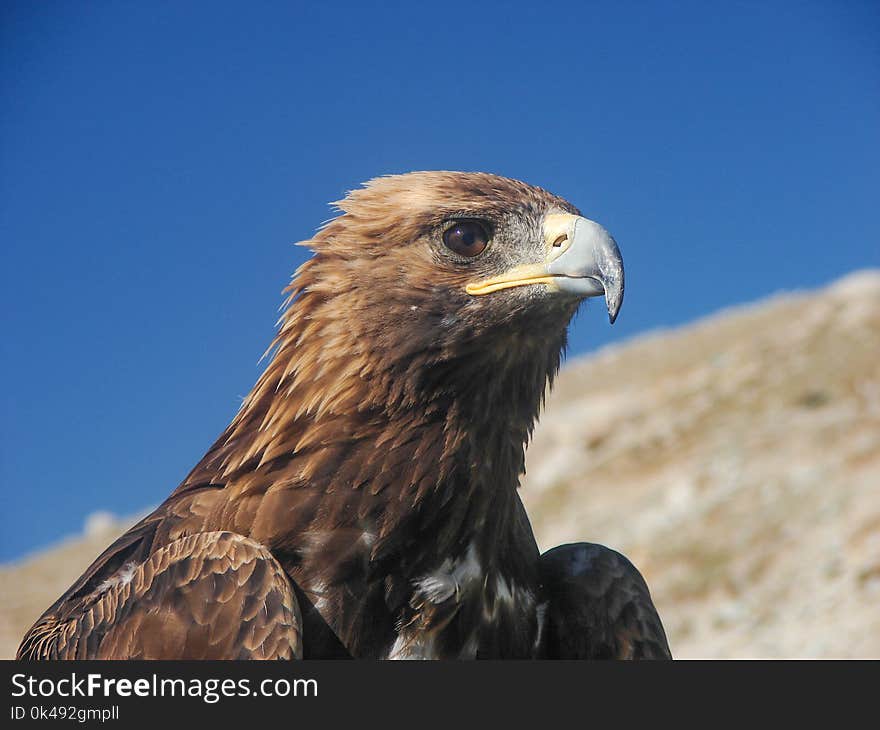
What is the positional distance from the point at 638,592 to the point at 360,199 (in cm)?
243

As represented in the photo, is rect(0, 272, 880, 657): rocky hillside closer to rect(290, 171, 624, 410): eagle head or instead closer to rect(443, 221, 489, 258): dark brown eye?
rect(290, 171, 624, 410): eagle head

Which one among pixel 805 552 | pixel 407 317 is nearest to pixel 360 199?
pixel 407 317

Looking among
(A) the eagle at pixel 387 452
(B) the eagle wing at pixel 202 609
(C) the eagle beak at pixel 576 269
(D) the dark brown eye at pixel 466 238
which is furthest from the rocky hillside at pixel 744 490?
(B) the eagle wing at pixel 202 609

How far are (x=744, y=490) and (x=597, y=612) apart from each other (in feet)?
48.9

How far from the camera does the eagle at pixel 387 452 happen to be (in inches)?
171

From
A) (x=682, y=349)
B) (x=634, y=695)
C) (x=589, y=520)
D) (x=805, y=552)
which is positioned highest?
(x=682, y=349)

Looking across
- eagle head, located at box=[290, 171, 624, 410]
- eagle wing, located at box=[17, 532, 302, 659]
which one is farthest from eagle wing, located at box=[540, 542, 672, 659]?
eagle wing, located at box=[17, 532, 302, 659]

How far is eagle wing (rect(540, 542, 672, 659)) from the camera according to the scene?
201 inches

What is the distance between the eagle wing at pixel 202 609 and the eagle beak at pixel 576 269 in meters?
1.55

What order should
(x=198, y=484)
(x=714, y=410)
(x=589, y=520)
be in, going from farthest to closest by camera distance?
(x=714, y=410) < (x=589, y=520) < (x=198, y=484)

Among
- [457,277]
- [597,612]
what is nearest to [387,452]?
[457,277]

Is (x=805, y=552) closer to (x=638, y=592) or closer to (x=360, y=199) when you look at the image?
(x=638, y=592)

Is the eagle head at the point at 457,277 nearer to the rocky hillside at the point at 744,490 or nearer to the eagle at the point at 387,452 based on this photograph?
the eagle at the point at 387,452

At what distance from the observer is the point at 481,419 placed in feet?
15.3
